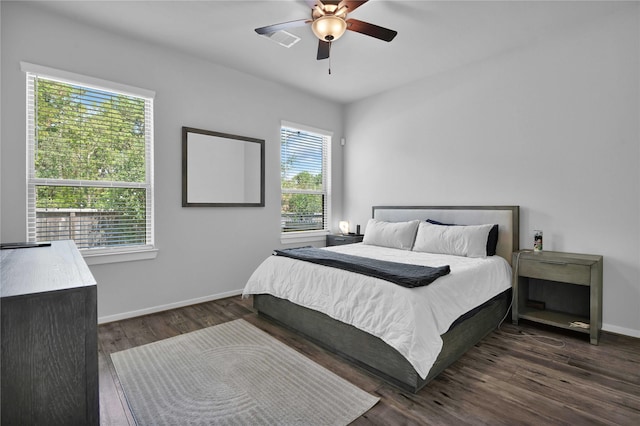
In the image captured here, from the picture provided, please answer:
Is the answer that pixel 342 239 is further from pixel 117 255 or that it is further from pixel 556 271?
pixel 117 255

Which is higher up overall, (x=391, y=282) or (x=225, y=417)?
(x=391, y=282)

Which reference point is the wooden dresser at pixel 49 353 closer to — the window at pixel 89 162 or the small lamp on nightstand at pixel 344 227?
the window at pixel 89 162

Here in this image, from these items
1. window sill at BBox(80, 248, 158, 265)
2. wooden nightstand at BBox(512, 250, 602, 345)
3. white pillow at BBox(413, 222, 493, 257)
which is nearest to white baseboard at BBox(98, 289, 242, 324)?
window sill at BBox(80, 248, 158, 265)

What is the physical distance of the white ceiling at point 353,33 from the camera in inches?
109

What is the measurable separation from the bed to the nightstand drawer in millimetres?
189

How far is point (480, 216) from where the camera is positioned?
3709mm

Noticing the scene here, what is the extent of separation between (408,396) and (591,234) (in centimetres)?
247

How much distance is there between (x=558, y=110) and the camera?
128 inches

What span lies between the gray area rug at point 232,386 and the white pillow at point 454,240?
1.95 metres

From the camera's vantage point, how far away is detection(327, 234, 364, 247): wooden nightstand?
15.7ft

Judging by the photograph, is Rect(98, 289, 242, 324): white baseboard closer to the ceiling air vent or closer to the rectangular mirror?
the rectangular mirror

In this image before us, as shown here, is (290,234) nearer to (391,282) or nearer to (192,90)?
(192,90)

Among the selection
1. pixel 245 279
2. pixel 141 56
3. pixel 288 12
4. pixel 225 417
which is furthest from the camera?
pixel 245 279

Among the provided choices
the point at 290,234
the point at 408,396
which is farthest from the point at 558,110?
the point at 290,234
